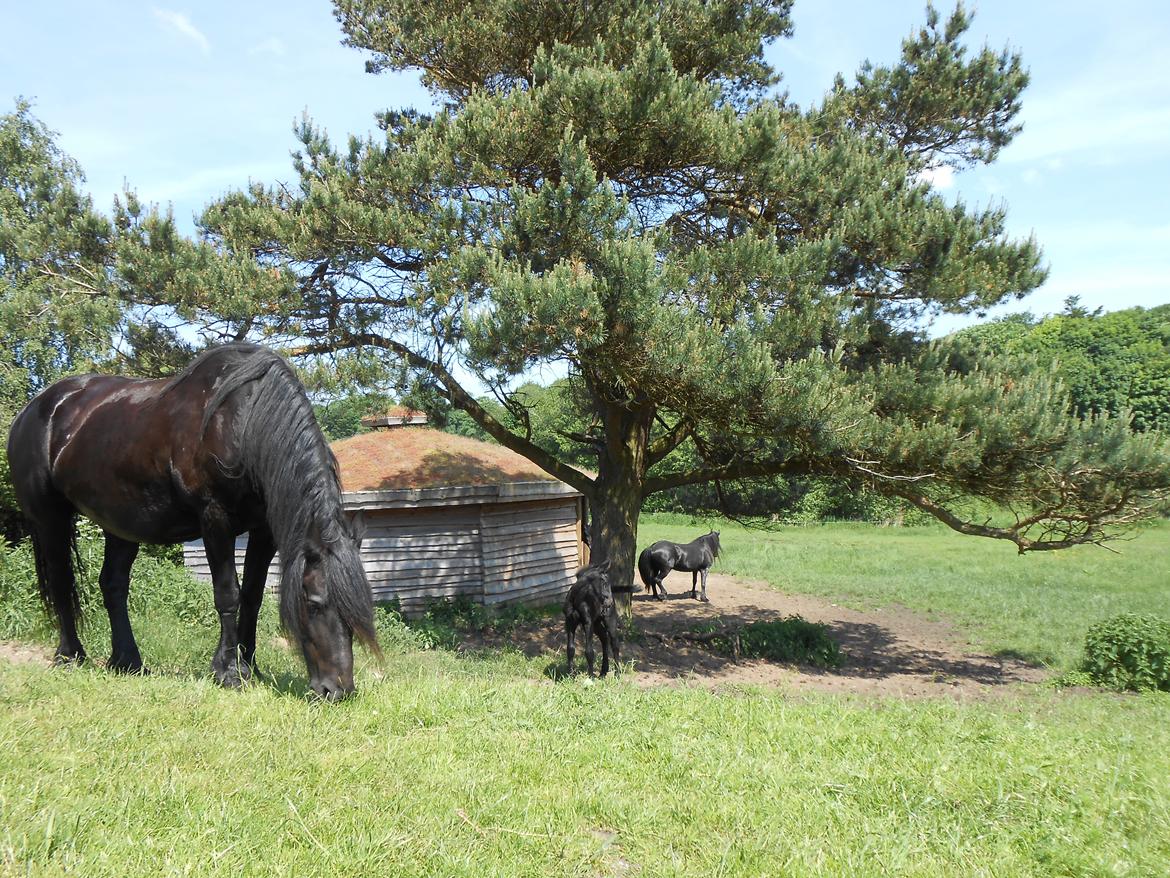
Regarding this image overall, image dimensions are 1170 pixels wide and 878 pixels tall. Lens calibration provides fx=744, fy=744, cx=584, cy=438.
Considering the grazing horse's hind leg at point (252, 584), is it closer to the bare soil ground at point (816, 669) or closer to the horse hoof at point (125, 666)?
the horse hoof at point (125, 666)

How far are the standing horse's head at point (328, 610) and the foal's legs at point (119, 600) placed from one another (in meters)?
1.86

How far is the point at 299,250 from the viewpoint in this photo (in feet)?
29.0

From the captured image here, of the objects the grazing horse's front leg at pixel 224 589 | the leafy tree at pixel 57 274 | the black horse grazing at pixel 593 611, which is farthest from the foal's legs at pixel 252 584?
the leafy tree at pixel 57 274

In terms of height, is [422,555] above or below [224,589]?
below

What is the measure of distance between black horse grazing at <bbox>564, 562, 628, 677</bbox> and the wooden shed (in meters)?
4.96

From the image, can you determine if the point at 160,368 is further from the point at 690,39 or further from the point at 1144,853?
the point at 1144,853

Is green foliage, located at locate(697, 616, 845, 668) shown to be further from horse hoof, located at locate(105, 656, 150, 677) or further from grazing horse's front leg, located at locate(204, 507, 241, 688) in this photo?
horse hoof, located at locate(105, 656, 150, 677)

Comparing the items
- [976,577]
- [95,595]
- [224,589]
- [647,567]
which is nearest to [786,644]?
[647,567]

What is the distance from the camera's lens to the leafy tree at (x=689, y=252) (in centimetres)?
805

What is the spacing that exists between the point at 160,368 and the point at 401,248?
3.67 meters

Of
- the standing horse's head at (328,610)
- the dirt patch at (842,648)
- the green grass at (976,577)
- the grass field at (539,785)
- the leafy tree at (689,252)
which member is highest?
the leafy tree at (689,252)

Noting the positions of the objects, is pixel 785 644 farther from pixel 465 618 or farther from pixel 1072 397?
pixel 1072 397

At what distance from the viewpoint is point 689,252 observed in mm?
9211

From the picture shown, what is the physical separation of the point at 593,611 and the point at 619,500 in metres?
3.62
